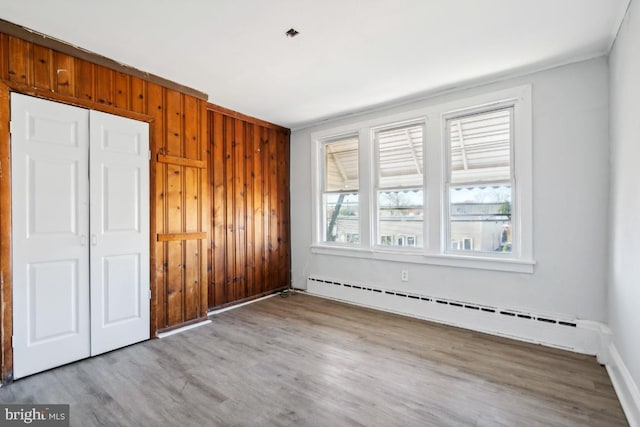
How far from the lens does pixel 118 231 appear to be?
2869 mm

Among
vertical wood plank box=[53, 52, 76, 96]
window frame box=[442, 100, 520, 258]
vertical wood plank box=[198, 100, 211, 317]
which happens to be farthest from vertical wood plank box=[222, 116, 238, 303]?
window frame box=[442, 100, 520, 258]

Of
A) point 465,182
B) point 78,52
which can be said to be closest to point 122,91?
point 78,52

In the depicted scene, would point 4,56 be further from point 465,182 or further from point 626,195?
point 626,195

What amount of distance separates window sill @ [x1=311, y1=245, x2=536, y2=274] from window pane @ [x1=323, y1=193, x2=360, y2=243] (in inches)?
7.6

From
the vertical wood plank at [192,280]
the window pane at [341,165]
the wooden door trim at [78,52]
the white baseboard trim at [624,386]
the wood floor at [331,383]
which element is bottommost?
the wood floor at [331,383]

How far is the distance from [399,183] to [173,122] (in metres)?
2.68

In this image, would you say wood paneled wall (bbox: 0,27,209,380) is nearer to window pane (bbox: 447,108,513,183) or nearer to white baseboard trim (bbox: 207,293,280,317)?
white baseboard trim (bbox: 207,293,280,317)

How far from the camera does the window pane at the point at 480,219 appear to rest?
3.23 m

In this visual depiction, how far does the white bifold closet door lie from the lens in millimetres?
2365

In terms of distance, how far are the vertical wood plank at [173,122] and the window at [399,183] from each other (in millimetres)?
2375

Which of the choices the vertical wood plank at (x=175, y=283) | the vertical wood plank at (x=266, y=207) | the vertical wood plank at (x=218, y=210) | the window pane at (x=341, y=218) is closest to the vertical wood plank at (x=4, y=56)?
the vertical wood plank at (x=175, y=283)

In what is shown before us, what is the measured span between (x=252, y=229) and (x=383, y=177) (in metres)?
1.96

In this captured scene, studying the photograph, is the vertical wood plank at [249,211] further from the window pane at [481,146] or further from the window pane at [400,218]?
the window pane at [481,146]

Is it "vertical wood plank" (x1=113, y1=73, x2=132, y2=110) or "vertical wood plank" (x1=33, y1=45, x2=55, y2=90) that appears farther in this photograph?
"vertical wood plank" (x1=113, y1=73, x2=132, y2=110)
